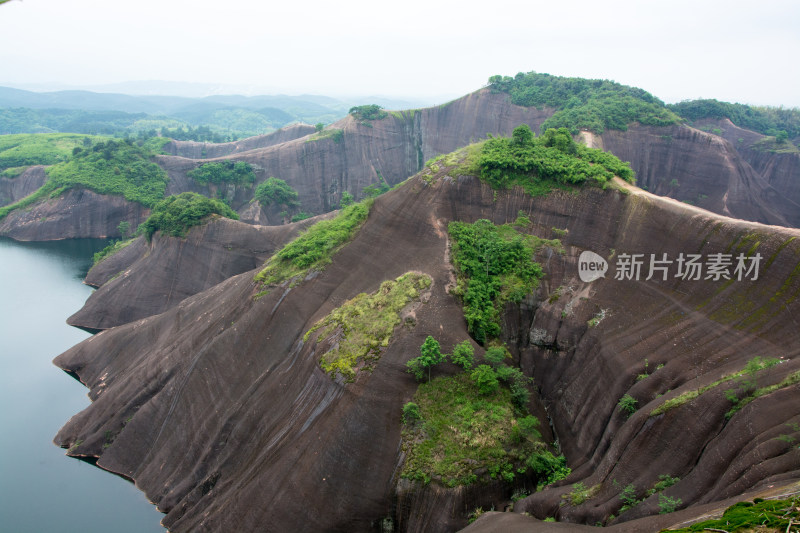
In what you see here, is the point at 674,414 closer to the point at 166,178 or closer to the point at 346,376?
the point at 346,376

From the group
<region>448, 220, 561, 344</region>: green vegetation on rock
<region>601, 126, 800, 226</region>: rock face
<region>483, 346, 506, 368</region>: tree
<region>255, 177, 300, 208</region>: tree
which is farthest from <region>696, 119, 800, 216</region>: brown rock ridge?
<region>255, 177, 300, 208</region>: tree

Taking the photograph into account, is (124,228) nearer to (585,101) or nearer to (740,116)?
(585,101)

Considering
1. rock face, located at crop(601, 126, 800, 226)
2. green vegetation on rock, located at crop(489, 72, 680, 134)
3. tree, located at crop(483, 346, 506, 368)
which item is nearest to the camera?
tree, located at crop(483, 346, 506, 368)

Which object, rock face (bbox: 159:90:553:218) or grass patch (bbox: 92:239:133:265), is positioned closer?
grass patch (bbox: 92:239:133:265)

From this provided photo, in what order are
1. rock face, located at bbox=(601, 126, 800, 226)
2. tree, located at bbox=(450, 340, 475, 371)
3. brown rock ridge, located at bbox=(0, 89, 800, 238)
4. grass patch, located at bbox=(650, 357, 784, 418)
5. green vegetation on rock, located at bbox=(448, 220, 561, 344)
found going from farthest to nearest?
brown rock ridge, located at bbox=(0, 89, 800, 238) < rock face, located at bbox=(601, 126, 800, 226) < green vegetation on rock, located at bbox=(448, 220, 561, 344) < tree, located at bbox=(450, 340, 475, 371) < grass patch, located at bbox=(650, 357, 784, 418)

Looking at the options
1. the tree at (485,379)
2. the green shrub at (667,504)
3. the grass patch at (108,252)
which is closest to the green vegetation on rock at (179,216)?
the grass patch at (108,252)

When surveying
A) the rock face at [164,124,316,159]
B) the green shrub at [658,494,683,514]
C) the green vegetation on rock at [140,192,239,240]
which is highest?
the rock face at [164,124,316,159]

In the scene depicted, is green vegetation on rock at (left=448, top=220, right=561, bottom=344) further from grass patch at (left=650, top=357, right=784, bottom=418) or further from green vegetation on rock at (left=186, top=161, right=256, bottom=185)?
green vegetation on rock at (left=186, top=161, right=256, bottom=185)

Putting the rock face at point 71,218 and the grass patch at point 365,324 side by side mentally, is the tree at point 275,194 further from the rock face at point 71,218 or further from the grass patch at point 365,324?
the grass patch at point 365,324
